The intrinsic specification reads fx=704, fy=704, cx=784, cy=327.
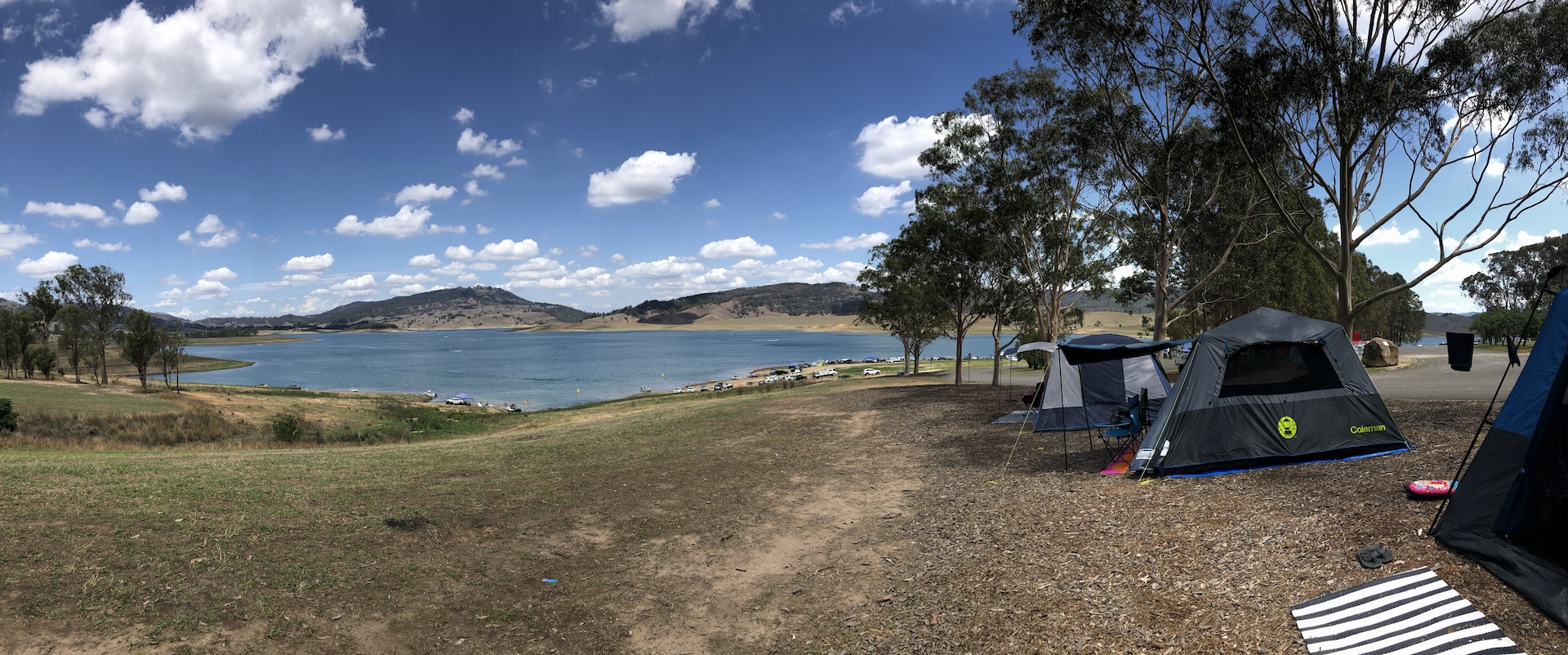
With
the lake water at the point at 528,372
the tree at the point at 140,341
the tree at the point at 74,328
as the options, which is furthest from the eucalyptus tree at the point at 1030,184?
the tree at the point at 74,328

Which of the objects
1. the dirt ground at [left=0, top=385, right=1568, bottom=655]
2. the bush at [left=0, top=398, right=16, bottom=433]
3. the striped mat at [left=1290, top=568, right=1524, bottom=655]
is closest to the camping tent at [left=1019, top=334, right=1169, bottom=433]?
the dirt ground at [left=0, top=385, right=1568, bottom=655]

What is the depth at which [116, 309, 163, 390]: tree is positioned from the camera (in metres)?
44.8

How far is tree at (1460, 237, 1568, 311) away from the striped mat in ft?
241

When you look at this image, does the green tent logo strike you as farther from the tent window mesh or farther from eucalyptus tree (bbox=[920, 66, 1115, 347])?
eucalyptus tree (bbox=[920, 66, 1115, 347])

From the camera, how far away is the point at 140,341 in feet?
148

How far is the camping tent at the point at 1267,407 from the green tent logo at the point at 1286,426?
0.4 inches

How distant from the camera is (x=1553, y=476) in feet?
18.1

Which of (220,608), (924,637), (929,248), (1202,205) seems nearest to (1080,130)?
(1202,205)

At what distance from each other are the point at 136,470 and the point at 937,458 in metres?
12.4

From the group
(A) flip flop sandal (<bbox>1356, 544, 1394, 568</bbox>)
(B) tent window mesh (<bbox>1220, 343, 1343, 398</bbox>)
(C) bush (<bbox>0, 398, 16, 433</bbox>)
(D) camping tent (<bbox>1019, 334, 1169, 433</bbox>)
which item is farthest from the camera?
(C) bush (<bbox>0, 398, 16, 433</bbox>)

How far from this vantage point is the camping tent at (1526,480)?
17.4ft

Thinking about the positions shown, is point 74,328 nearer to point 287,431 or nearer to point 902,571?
point 287,431

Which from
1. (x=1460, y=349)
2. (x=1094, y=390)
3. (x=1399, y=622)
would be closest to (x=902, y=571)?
(x=1399, y=622)

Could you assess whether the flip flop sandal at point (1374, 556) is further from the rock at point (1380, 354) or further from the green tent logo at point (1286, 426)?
the rock at point (1380, 354)
